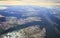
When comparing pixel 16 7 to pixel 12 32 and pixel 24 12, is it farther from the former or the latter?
pixel 12 32

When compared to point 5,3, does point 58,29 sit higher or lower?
lower

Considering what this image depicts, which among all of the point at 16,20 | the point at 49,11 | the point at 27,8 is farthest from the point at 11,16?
the point at 49,11

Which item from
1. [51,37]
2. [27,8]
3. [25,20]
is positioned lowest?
[51,37]

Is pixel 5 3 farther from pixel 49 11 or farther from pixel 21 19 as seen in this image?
pixel 49 11

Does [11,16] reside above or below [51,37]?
above

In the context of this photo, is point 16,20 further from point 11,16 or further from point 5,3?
point 5,3

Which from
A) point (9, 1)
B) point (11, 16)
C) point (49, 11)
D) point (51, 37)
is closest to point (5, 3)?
point (9, 1)
